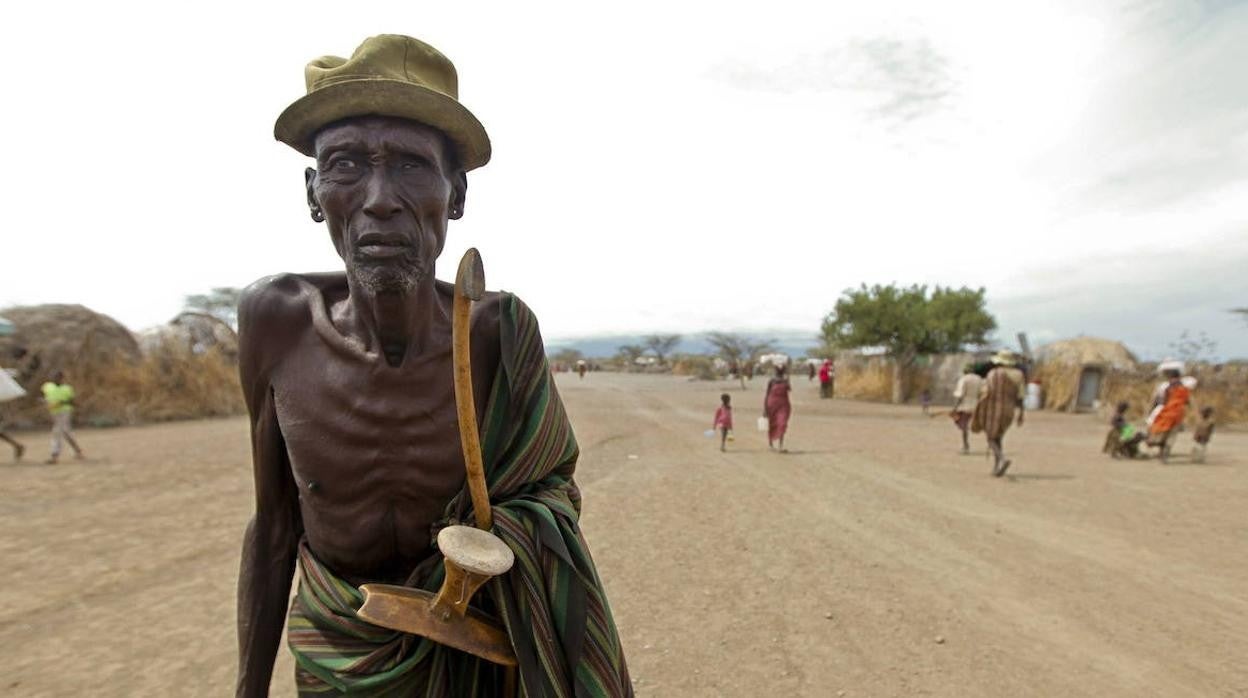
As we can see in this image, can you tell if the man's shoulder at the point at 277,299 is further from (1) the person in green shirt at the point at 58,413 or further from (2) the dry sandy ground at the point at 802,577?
(1) the person in green shirt at the point at 58,413

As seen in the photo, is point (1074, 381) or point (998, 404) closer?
point (998, 404)

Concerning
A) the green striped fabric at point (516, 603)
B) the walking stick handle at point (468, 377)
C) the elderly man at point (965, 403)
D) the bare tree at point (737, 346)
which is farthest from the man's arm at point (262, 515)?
the bare tree at point (737, 346)

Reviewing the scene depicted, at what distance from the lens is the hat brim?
117 cm

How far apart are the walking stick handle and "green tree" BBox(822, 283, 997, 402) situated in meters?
23.5

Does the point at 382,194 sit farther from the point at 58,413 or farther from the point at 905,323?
the point at 905,323

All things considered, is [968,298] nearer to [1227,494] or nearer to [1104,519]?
[1227,494]

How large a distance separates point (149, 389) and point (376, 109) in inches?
716

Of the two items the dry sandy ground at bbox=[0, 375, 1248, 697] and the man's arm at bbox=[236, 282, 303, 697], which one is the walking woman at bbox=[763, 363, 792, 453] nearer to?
the dry sandy ground at bbox=[0, 375, 1248, 697]

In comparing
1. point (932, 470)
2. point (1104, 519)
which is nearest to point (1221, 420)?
point (932, 470)

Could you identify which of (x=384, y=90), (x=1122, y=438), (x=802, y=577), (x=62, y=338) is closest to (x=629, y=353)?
(x=62, y=338)

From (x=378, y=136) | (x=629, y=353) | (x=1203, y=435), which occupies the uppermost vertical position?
(x=629, y=353)

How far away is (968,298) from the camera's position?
79.2ft

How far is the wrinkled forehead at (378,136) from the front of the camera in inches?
47.1

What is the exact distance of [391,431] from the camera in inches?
49.9
